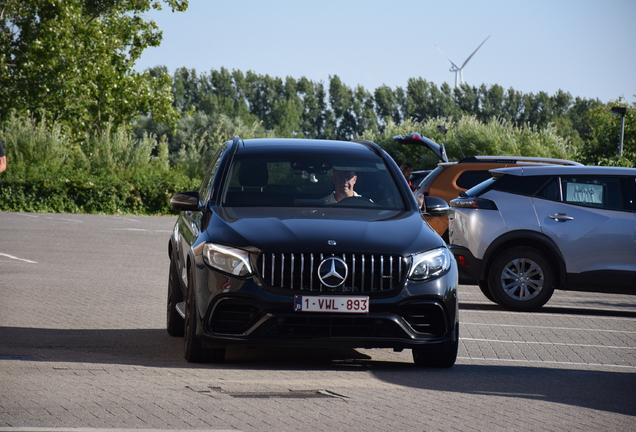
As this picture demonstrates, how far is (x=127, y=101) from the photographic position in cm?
4441

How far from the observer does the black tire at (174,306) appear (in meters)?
8.53

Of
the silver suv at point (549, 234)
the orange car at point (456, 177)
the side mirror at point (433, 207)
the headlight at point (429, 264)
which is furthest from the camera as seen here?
the orange car at point (456, 177)

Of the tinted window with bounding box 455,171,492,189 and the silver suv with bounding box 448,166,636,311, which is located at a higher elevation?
the tinted window with bounding box 455,171,492,189

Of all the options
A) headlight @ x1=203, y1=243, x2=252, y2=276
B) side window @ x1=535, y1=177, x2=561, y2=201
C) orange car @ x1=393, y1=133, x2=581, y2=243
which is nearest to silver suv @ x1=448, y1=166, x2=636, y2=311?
side window @ x1=535, y1=177, x2=561, y2=201

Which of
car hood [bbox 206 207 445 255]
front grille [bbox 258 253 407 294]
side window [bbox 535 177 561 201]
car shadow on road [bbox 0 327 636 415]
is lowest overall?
car shadow on road [bbox 0 327 636 415]

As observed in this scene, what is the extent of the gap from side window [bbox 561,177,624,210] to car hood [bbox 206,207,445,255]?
4830 millimetres

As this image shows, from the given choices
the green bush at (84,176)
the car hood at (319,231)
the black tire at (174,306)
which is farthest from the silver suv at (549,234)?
the green bush at (84,176)

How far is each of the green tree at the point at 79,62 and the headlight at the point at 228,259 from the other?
35.0 meters

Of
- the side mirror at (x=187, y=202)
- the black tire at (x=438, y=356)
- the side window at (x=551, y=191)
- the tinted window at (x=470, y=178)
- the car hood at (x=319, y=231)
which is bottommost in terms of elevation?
the black tire at (x=438, y=356)

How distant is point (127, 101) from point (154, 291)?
110ft

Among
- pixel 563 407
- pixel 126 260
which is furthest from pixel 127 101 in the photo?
pixel 563 407

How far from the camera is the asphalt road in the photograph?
5.32 m

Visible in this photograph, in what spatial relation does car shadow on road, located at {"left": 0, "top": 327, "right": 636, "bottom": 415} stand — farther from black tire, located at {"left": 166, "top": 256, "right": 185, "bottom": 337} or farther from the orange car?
the orange car

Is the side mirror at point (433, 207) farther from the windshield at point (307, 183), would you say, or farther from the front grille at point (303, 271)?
the front grille at point (303, 271)
